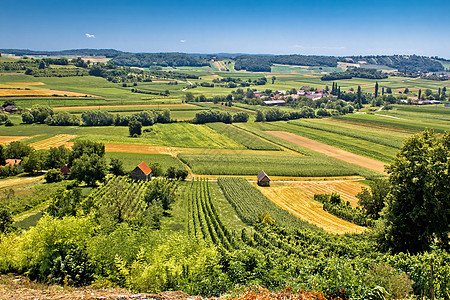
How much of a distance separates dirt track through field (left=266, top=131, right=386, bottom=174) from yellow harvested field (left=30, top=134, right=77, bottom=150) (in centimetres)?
6009

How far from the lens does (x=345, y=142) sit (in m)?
89.9

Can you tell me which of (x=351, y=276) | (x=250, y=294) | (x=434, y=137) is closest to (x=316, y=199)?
(x=434, y=137)

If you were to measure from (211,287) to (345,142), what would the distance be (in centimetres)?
8069

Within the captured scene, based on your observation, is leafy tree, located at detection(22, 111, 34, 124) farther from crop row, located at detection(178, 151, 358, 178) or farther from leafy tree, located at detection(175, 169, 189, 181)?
leafy tree, located at detection(175, 169, 189, 181)

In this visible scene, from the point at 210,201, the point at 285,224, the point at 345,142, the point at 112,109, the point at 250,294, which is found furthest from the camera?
the point at 112,109

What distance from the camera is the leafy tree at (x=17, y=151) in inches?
2439

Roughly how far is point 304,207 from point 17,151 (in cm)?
5576

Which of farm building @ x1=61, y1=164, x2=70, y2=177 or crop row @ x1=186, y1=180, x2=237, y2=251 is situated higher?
farm building @ x1=61, y1=164, x2=70, y2=177

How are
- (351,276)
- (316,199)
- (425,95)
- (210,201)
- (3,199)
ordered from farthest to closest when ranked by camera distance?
(425,95) < (316,199) < (210,201) < (3,199) < (351,276)

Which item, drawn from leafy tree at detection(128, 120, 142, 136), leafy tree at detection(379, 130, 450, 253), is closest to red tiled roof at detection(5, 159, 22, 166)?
leafy tree at detection(128, 120, 142, 136)

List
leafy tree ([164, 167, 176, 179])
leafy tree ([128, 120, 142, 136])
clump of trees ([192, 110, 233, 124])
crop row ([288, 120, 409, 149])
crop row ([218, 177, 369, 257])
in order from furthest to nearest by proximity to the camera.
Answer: clump of trees ([192, 110, 233, 124]), leafy tree ([128, 120, 142, 136]), crop row ([288, 120, 409, 149]), leafy tree ([164, 167, 176, 179]), crop row ([218, 177, 369, 257])

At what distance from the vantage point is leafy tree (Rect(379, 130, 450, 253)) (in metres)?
25.8

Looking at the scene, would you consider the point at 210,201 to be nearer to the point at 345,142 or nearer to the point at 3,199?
the point at 3,199

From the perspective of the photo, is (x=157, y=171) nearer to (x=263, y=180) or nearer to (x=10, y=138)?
(x=263, y=180)
